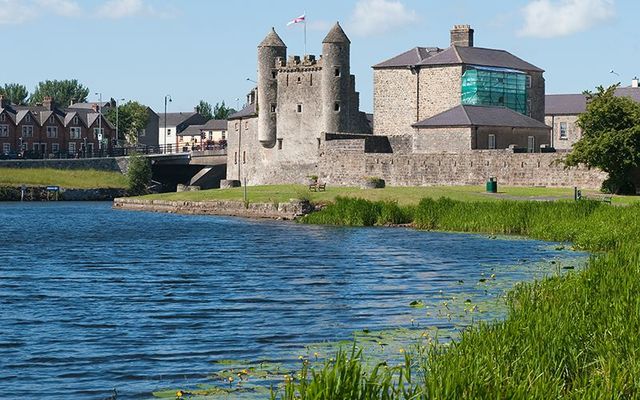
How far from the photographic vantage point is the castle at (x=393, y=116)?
83.6 m

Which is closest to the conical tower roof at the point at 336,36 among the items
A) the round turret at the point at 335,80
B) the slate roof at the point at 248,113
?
the round turret at the point at 335,80

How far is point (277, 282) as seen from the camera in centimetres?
3469

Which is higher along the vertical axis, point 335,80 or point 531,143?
point 335,80

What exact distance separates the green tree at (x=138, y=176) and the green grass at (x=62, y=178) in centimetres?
180

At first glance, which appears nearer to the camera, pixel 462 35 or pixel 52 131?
pixel 462 35

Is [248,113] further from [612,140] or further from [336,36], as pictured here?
[612,140]

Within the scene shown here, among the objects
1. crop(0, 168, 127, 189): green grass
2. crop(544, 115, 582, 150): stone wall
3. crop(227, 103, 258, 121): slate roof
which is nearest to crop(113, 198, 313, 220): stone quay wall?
crop(227, 103, 258, 121): slate roof

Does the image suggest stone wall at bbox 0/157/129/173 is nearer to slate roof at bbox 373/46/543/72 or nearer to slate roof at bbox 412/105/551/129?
slate roof at bbox 373/46/543/72

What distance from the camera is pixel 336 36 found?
306 ft

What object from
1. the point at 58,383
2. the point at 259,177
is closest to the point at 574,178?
the point at 259,177

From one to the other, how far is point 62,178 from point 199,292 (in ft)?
292

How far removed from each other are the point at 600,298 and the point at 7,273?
71.2 ft

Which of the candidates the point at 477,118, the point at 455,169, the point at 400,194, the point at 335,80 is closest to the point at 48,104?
the point at 335,80

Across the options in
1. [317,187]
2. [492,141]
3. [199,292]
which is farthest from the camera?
[492,141]
